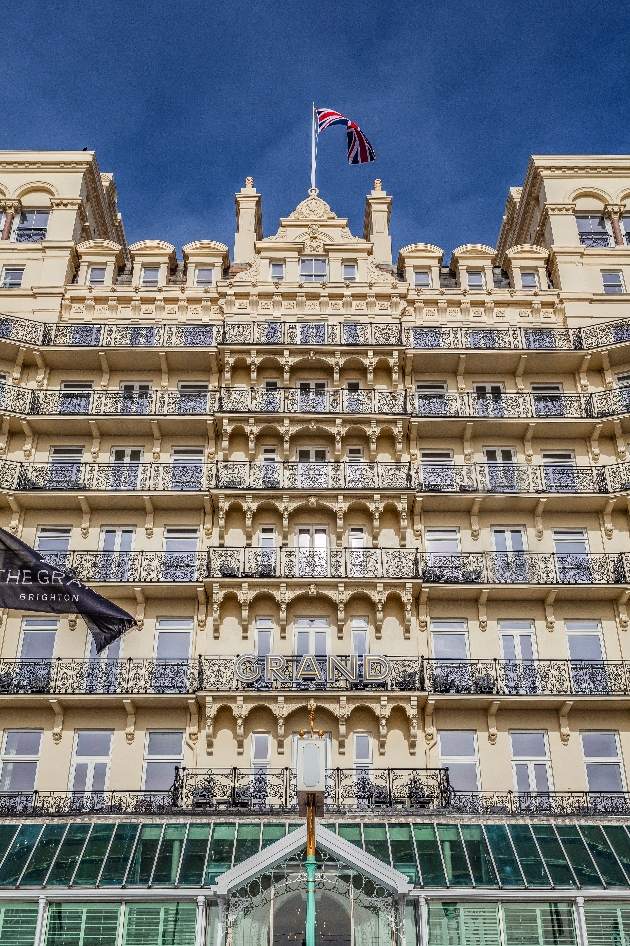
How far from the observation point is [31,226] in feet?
120

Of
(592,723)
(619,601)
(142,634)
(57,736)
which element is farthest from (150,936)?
(619,601)

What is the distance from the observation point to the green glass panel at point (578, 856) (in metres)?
23.7

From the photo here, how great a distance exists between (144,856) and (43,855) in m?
2.32

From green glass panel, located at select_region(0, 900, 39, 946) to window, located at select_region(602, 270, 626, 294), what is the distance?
25.5 metres

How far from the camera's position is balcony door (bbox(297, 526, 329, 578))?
2988cm

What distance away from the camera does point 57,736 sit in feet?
91.2

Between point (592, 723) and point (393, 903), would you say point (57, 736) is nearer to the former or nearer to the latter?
point (393, 903)

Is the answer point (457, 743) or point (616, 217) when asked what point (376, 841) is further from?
point (616, 217)

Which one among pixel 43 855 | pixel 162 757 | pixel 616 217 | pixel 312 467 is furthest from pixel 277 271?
pixel 43 855

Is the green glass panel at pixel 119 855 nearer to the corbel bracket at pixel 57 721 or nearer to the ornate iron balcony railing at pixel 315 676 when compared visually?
the corbel bracket at pixel 57 721

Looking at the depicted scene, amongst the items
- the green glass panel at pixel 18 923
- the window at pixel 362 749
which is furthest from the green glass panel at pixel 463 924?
the green glass panel at pixel 18 923

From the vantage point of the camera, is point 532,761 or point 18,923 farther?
point 532,761

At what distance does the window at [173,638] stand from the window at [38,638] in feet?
9.56

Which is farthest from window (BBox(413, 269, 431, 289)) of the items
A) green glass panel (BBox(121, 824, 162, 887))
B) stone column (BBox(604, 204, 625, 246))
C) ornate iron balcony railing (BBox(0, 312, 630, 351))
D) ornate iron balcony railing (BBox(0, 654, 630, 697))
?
green glass panel (BBox(121, 824, 162, 887))
